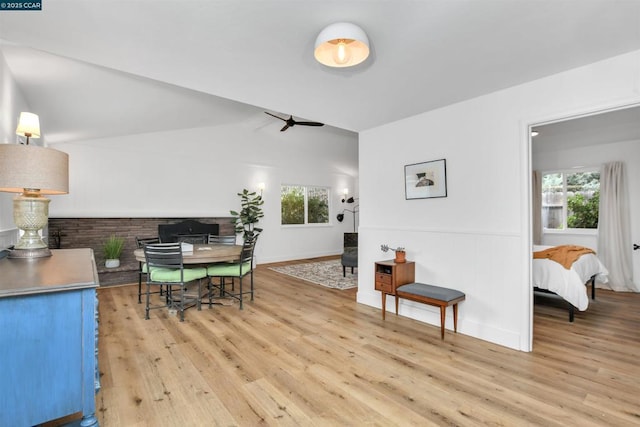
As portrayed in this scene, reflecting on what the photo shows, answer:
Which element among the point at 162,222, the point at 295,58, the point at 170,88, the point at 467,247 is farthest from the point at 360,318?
the point at 162,222

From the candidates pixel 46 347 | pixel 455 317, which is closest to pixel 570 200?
pixel 455 317

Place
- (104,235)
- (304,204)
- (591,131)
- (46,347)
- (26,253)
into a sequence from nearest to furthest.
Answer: (46,347) → (26,253) → (591,131) → (104,235) → (304,204)

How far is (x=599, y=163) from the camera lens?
520cm

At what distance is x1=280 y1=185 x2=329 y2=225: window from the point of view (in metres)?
8.13

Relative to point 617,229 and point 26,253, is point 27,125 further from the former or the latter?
point 617,229

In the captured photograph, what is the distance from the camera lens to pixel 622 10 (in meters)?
1.71

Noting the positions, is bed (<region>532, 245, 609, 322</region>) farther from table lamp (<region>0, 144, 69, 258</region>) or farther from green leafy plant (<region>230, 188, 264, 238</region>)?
green leafy plant (<region>230, 188, 264, 238</region>)

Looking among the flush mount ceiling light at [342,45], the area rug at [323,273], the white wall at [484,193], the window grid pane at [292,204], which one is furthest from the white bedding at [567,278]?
the window grid pane at [292,204]

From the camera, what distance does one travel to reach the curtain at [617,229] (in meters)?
4.88

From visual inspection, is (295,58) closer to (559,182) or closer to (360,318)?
(360,318)

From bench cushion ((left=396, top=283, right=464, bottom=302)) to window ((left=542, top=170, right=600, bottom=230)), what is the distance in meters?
4.09

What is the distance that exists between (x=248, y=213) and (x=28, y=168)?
520cm

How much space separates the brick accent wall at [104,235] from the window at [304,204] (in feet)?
9.81

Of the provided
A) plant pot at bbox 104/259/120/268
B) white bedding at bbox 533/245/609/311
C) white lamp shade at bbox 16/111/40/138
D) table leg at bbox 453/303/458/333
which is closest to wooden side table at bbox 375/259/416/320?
table leg at bbox 453/303/458/333
